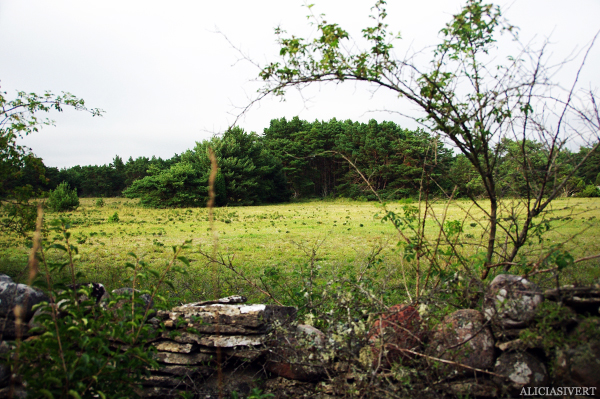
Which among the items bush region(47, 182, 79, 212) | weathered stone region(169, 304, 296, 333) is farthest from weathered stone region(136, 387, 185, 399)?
bush region(47, 182, 79, 212)

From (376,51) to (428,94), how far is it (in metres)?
0.71

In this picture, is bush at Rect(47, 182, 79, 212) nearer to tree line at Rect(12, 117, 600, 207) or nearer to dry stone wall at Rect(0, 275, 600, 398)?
tree line at Rect(12, 117, 600, 207)

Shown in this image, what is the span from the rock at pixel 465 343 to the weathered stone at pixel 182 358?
1.97 meters

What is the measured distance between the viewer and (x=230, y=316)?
10.7 ft

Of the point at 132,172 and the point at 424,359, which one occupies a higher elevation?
the point at 132,172

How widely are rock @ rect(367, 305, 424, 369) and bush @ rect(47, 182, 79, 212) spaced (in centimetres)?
2492

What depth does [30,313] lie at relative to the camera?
3.25m

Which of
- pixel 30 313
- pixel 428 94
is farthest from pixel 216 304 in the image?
pixel 428 94

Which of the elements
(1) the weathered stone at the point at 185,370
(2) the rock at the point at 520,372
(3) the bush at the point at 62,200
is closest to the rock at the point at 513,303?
(2) the rock at the point at 520,372

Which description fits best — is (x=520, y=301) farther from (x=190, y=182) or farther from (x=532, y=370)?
(x=190, y=182)

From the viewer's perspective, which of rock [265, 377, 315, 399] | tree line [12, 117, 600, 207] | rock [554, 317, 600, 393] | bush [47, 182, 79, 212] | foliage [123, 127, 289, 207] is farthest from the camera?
foliage [123, 127, 289, 207]

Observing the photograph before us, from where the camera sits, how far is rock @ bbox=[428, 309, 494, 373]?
8.72 feet

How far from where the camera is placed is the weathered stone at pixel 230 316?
3.21m

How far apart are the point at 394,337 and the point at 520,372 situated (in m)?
0.91
